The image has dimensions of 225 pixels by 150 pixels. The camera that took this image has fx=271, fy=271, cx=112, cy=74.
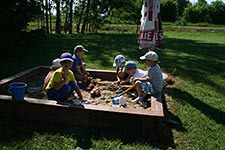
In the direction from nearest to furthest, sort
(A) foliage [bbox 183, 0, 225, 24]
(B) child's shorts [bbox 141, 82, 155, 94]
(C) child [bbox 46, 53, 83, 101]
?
(C) child [bbox 46, 53, 83, 101]
(B) child's shorts [bbox 141, 82, 155, 94]
(A) foliage [bbox 183, 0, 225, 24]

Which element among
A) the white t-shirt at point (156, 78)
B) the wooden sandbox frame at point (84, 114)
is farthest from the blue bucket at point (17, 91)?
the white t-shirt at point (156, 78)

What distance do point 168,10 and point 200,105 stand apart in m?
47.7

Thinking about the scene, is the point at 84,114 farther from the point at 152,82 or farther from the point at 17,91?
the point at 152,82

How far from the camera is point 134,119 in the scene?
371 centimetres

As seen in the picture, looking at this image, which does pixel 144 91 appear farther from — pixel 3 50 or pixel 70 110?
pixel 3 50

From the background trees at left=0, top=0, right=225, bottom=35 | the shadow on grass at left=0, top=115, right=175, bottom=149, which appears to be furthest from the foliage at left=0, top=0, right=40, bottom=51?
the shadow on grass at left=0, top=115, right=175, bottom=149

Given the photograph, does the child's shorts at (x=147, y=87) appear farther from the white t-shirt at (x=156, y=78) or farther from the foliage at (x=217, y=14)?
the foliage at (x=217, y=14)

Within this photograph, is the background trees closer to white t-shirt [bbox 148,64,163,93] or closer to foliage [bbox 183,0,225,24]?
foliage [bbox 183,0,225,24]

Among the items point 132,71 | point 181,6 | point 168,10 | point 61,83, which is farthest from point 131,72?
point 181,6

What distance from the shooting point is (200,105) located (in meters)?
4.91

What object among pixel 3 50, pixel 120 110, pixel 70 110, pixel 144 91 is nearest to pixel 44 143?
pixel 70 110

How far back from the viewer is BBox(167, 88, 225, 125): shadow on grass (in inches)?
173

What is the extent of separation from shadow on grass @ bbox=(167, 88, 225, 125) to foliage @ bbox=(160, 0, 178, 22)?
46205mm

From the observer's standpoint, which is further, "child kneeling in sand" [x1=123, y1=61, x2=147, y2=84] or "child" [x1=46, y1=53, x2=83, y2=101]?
"child kneeling in sand" [x1=123, y1=61, x2=147, y2=84]
